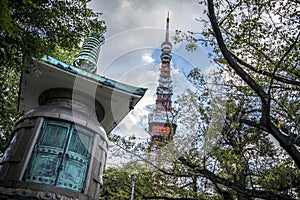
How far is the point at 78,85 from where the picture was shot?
270 inches

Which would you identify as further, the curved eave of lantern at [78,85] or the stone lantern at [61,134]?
the curved eave of lantern at [78,85]

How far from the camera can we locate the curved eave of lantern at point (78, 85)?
21.2 ft

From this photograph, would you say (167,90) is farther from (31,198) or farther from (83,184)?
A: (31,198)

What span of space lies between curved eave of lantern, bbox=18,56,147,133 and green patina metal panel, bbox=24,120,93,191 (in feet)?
3.68

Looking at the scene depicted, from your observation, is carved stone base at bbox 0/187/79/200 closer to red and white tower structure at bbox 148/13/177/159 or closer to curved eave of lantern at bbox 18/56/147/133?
curved eave of lantern at bbox 18/56/147/133

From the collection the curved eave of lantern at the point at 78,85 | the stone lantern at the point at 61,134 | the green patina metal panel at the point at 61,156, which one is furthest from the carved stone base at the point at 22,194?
the curved eave of lantern at the point at 78,85

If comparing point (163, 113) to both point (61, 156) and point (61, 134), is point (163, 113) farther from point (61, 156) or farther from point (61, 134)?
point (61, 156)

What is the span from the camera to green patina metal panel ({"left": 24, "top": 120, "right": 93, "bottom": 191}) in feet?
18.5

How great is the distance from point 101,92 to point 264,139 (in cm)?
635

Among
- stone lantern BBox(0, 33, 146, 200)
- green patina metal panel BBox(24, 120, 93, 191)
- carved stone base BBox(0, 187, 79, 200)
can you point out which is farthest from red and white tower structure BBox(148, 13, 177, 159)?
carved stone base BBox(0, 187, 79, 200)

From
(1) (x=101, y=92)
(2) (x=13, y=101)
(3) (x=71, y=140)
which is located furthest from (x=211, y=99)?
(2) (x=13, y=101)

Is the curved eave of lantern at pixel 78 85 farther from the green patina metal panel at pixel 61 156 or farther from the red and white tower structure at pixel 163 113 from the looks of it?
the red and white tower structure at pixel 163 113

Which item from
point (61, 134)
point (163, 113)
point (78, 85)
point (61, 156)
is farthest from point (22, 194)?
point (163, 113)

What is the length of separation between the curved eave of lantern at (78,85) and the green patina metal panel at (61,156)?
1.12 meters
